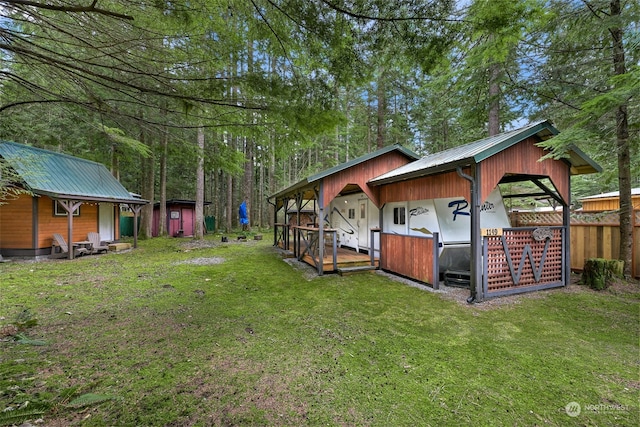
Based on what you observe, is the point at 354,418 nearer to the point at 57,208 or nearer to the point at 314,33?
the point at 314,33

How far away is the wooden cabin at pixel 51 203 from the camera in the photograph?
904 cm

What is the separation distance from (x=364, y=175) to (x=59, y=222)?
39.5ft

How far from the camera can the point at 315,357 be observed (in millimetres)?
2947

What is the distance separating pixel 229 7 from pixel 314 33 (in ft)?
3.38

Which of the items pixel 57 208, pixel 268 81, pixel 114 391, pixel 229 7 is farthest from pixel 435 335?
pixel 57 208

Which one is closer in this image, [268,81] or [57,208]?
[268,81]

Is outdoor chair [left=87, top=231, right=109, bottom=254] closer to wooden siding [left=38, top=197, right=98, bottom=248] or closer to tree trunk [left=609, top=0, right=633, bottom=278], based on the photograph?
wooden siding [left=38, top=197, right=98, bottom=248]

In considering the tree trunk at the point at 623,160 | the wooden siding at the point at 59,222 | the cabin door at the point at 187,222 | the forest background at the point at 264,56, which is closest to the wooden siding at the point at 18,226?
the wooden siding at the point at 59,222

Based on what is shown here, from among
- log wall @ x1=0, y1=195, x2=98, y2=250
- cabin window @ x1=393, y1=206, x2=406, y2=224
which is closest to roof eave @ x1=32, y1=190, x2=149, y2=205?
log wall @ x1=0, y1=195, x2=98, y2=250

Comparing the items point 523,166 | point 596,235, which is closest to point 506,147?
point 523,166

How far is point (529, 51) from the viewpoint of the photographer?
691cm

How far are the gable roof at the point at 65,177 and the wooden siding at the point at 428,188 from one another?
35.9ft

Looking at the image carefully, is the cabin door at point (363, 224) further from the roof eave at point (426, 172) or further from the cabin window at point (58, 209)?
the cabin window at point (58, 209)

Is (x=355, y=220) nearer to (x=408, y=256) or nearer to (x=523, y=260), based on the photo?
(x=408, y=256)
